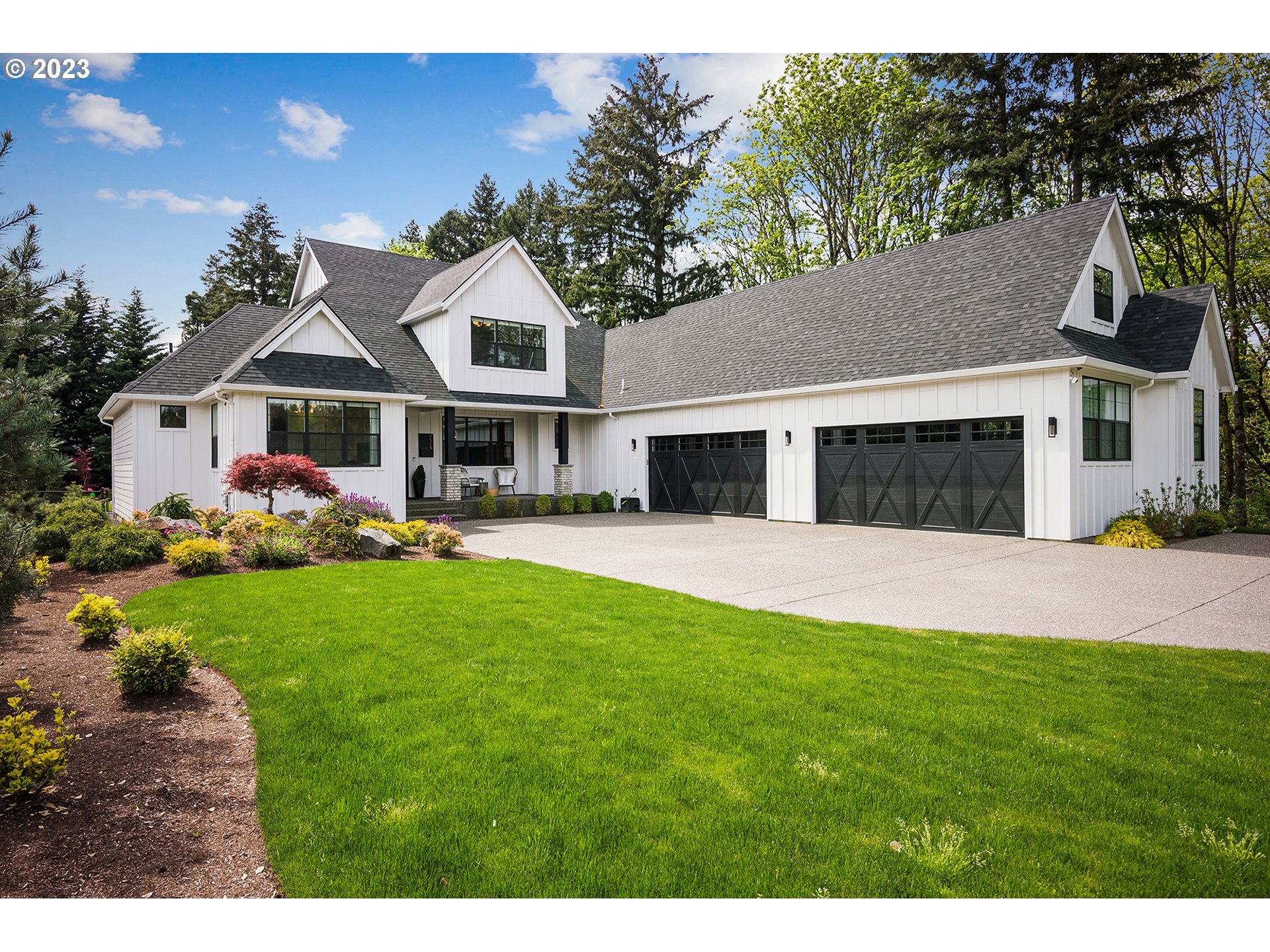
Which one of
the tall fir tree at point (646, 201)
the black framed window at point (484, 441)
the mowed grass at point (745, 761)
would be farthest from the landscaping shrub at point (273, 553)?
the tall fir tree at point (646, 201)

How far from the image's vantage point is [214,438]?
15766 millimetres

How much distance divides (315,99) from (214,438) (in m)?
13.3

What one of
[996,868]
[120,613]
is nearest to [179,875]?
[996,868]

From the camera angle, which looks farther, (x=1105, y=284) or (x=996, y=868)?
(x=1105, y=284)

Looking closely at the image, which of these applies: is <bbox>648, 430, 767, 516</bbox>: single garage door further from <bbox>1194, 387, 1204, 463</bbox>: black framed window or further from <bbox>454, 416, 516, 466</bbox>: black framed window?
<bbox>1194, 387, 1204, 463</bbox>: black framed window

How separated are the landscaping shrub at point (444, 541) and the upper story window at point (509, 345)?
8.73 meters

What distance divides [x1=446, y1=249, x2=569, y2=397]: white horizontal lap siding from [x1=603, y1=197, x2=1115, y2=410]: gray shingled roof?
7.79 ft

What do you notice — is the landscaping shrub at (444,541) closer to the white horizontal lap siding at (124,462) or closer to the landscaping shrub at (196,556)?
the landscaping shrub at (196,556)

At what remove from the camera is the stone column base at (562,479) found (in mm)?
20516

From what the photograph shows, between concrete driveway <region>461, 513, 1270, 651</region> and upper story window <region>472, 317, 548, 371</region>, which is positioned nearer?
concrete driveway <region>461, 513, 1270, 651</region>

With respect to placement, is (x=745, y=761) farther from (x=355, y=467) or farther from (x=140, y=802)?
(x=355, y=467)

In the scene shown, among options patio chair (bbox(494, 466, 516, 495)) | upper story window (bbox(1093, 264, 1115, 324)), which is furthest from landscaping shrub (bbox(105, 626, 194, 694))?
upper story window (bbox(1093, 264, 1115, 324))

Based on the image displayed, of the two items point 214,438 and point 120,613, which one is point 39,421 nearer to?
point 120,613

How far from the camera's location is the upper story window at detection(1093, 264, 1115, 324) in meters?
13.9
